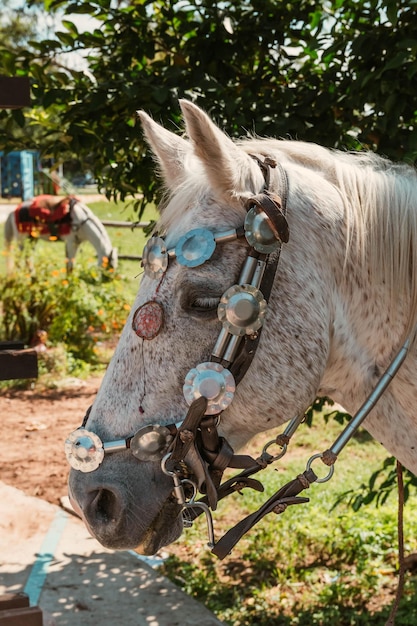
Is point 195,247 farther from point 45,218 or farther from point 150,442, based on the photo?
point 45,218

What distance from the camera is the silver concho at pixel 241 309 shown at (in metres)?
1.65

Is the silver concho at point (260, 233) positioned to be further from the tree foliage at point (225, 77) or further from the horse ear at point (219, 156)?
the tree foliage at point (225, 77)

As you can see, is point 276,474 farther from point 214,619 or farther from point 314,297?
point 314,297

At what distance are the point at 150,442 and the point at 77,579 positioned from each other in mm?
2505

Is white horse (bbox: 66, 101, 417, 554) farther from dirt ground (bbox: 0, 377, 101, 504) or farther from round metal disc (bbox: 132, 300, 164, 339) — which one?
dirt ground (bbox: 0, 377, 101, 504)

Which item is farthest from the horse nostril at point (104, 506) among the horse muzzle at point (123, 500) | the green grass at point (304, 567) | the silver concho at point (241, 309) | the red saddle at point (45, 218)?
the red saddle at point (45, 218)

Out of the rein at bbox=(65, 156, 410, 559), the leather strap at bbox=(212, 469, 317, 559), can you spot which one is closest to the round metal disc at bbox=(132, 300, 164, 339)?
the rein at bbox=(65, 156, 410, 559)

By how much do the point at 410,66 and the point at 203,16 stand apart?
42.8 inches

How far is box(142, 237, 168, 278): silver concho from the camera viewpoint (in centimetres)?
173

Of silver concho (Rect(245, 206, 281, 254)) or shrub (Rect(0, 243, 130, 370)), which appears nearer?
silver concho (Rect(245, 206, 281, 254))

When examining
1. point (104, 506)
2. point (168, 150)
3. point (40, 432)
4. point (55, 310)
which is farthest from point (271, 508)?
point (55, 310)

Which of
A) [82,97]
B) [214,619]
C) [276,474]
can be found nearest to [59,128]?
[82,97]

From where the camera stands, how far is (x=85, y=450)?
66.6 inches

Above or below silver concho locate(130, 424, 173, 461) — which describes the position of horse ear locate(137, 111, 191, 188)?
above
